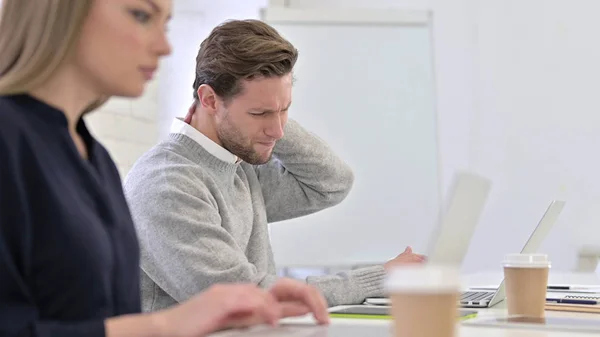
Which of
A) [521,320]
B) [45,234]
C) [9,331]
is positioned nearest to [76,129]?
[45,234]

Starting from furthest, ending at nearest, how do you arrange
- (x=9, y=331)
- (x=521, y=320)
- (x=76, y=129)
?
1. (x=521, y=320)
2. (x=76, y=129)
3. (x=9, y=331)

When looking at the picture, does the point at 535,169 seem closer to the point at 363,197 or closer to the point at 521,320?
the point at 363,197

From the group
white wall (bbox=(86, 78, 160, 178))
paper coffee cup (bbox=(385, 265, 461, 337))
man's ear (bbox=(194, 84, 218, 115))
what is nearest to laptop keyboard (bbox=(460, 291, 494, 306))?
man's ear (bbox=(194, 84, 218, 115))

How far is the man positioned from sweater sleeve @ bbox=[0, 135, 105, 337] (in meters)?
0.61

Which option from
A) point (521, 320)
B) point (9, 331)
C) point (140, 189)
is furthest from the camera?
point (140, 189)

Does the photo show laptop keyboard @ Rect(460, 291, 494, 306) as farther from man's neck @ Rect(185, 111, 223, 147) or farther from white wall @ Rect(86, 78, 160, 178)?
white wall @ Rect(86, 78, 160, 178)

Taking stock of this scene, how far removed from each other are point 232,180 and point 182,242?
312mm

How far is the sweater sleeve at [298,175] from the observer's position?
194 cm

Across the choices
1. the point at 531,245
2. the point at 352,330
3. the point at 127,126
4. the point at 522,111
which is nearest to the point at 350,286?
the point at 531,245

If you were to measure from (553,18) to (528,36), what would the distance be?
12 centimetres

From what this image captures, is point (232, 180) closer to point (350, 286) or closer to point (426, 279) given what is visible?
point (350, 286)

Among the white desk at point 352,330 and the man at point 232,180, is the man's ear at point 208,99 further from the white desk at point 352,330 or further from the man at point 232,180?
the white desk at point 352,330

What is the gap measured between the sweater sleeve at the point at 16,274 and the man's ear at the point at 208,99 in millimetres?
884

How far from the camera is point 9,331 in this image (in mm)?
791
